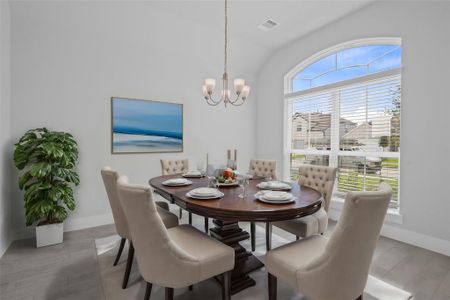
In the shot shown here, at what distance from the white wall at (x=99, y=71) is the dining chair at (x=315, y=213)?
2.35m

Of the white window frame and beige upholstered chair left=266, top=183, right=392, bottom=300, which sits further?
the white window frame

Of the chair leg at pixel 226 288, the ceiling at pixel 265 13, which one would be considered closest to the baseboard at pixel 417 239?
the chair leg at pixel 226 288

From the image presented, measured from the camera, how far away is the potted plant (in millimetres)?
2670

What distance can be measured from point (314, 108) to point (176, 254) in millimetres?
3866

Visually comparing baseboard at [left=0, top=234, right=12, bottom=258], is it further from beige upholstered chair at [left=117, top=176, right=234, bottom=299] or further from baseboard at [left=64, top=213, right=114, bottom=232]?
beige upholstered chair at [left=117, top=176, right=234, bottom=299]

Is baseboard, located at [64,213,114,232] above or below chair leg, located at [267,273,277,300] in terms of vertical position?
below

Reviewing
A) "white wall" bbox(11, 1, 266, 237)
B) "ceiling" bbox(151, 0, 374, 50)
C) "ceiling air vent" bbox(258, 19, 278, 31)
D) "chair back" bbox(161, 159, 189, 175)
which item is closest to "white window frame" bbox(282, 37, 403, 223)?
"ceiling" bbox(151, 0, 374, 50)

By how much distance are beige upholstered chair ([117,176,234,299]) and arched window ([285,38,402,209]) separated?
3.09 metres

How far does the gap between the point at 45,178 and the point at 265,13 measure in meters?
3.87

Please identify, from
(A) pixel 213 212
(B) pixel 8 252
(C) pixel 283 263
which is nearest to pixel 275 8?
(A) pixel 213 212

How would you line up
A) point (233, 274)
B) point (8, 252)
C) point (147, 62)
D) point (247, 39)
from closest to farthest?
point (233, 274) → point (8, 252) → point (147, 62) → point (247, 39)

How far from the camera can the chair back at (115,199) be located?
1991mm

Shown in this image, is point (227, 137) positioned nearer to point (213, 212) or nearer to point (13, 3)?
point (213, 212)

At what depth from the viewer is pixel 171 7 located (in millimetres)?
3312
